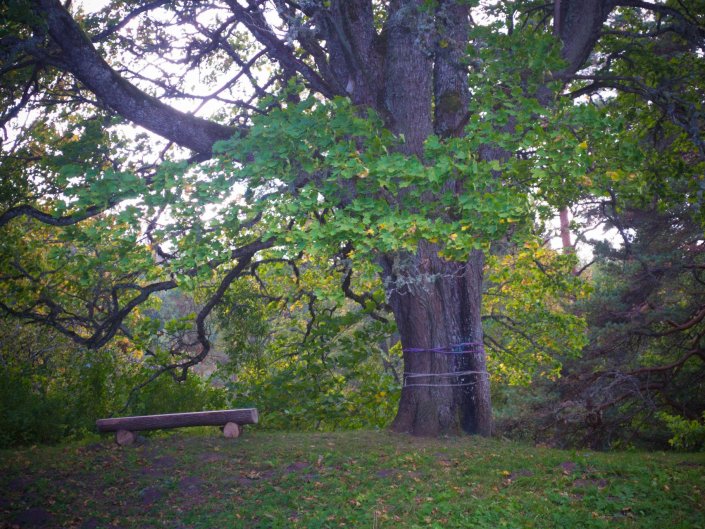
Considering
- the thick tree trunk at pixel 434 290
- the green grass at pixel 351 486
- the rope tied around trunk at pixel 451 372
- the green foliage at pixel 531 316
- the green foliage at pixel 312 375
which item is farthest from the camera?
the green foliage at pixel 531 316

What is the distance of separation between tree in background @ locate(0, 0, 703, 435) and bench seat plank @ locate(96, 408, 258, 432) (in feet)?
4.24

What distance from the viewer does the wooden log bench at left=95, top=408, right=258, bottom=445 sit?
357 inches

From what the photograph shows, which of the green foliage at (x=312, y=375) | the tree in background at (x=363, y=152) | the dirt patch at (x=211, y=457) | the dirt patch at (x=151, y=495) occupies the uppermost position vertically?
the tree in background at (x=363, y=152)

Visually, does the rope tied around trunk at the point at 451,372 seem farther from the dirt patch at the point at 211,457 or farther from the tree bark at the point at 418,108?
the dirt patch at the point at 211,457

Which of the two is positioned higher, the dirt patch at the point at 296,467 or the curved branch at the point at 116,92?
the curved branch at the point at 116,92

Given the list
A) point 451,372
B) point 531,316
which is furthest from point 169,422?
point 531,316

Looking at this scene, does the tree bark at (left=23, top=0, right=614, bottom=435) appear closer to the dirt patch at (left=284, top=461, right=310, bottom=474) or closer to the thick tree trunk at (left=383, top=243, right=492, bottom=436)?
the thick tree trunk at (left=383, top=243, right=492, bottom=436)

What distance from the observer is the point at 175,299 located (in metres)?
40.3

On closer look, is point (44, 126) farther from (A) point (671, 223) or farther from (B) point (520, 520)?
(A) point (671, 223)

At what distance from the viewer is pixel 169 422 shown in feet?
29.9

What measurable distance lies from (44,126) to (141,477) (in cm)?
729

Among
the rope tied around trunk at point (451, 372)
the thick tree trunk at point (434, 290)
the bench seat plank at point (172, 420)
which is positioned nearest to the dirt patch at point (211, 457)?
the bench seat plank at point (172, 420)

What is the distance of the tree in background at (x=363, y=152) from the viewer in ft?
23.4

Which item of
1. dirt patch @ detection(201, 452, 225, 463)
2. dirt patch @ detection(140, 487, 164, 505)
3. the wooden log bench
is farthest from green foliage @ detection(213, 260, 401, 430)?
dirt patch @ detection(140, 487, 164, 505)
